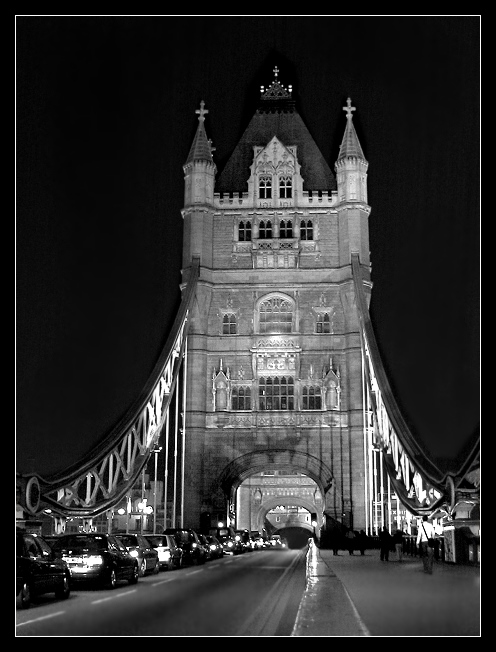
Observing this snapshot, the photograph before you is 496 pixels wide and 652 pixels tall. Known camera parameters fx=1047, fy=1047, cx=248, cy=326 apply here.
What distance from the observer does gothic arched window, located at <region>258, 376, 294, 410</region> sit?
6994 centimetres

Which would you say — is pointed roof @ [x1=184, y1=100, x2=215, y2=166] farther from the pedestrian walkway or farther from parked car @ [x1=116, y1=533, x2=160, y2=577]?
the pedestrian walkway

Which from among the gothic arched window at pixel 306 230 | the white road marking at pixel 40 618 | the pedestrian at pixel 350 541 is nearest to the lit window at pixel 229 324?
the gothic arched window at pixel 306 230

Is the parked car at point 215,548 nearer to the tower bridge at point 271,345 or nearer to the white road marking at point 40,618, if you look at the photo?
the tower bridge at point 271,345

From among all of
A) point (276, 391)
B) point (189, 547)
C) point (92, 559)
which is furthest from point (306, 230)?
point (92, 559)

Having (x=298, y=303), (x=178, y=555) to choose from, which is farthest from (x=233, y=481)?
(x=178, y=555)

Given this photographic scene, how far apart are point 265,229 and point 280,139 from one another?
339 inches

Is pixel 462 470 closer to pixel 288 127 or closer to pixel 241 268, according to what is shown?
pixel 241 268

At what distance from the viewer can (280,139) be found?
78312 mm

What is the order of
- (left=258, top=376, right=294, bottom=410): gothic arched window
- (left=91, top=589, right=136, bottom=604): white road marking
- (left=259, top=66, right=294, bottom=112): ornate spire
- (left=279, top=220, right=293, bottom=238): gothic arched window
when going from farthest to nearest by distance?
(left=259, top=66, right=294, bottom=112): ornate spire, (left=279, top=220, right=293, bottom=238): gothic arched window, (left=258, top=376, right=294, bottom=410): gothic arched window, (left=91, top=589, right=136, bottom=604): white road marking

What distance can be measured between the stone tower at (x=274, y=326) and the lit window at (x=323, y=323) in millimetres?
68

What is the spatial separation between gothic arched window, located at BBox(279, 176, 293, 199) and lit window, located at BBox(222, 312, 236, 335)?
9.93 meters

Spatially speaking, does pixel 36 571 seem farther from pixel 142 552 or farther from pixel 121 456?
pixel 121 456

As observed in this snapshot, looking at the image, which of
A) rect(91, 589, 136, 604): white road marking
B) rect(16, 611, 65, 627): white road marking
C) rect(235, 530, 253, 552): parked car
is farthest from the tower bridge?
rect(16, 611, 65, 627): white road marking
